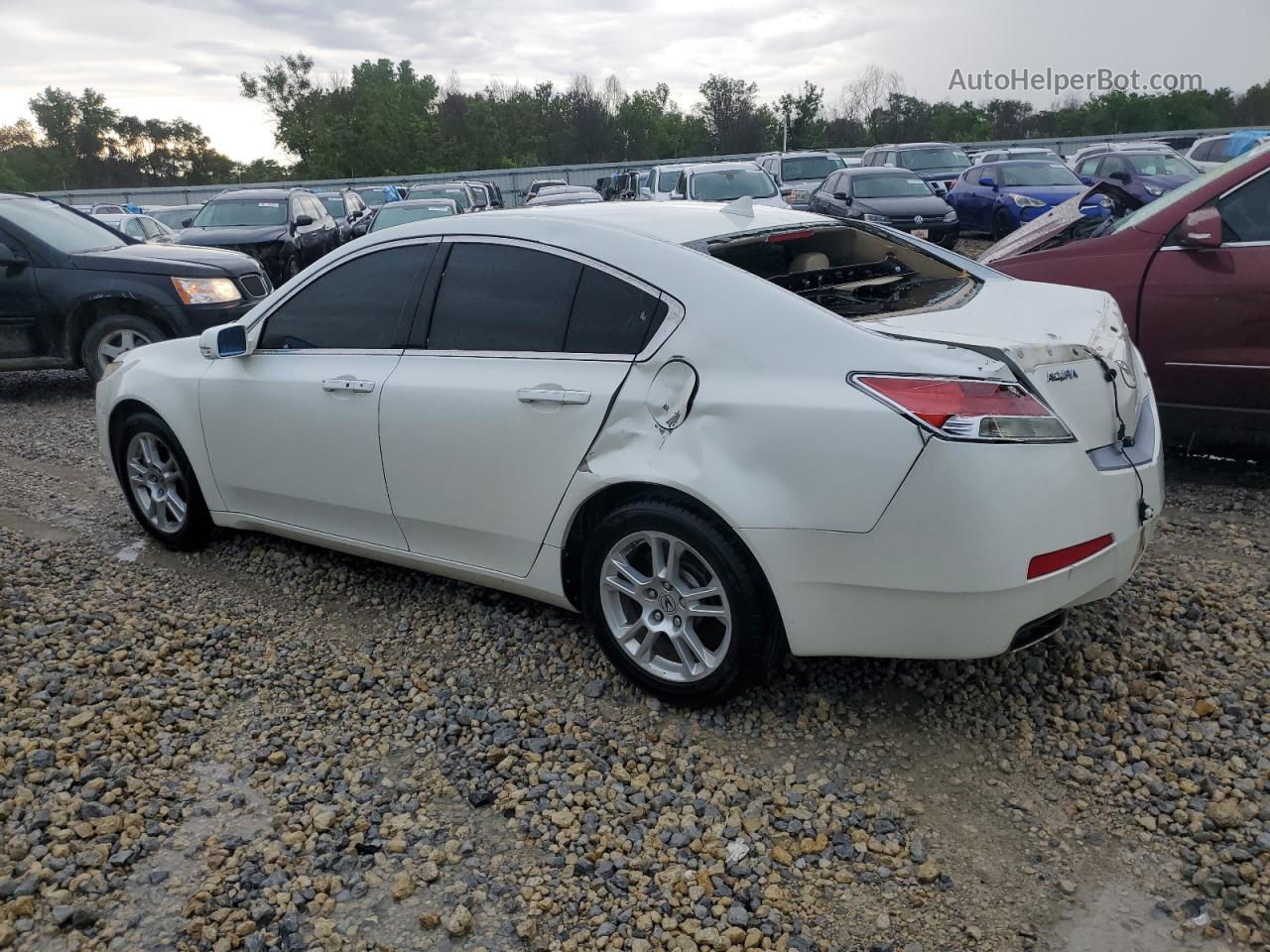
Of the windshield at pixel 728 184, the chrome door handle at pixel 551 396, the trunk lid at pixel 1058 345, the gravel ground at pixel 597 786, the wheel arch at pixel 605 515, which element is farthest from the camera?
the windshield at pixel 728 184

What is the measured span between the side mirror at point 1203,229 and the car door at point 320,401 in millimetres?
3608

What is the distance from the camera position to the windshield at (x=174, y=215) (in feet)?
82.5

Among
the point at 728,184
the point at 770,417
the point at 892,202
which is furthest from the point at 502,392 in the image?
the point at 892,202

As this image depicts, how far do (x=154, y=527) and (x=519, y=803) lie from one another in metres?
3.03

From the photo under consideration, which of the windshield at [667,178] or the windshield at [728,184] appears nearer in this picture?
the windshield at [728,184]

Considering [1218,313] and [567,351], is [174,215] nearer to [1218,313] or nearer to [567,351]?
[567,351]

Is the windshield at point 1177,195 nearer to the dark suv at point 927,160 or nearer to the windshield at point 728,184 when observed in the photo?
the windshield at point 728,184

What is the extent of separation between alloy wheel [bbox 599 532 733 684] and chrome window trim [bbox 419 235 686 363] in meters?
0.59

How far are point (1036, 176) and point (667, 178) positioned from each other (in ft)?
21.0

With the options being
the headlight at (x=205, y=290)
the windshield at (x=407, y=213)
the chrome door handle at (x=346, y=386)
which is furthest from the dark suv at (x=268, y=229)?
the chrome door handle at (x=346, y=386)

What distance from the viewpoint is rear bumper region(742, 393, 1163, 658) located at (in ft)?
8.75

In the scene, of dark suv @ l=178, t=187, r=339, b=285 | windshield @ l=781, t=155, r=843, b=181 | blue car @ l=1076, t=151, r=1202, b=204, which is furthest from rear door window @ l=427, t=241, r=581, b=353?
windshield @ l=781, t=155, r=843, b=181

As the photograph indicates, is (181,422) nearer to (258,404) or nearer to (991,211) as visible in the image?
(258,404)

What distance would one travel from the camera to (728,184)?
53.8 feet
